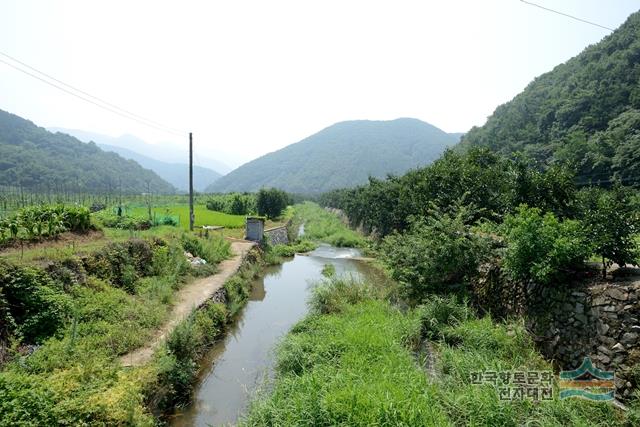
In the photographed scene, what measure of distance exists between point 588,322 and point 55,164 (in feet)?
448

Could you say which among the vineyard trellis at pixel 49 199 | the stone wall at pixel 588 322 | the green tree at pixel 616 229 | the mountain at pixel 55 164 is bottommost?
the stone wall at pixel 588 322

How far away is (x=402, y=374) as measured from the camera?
24.6 feet

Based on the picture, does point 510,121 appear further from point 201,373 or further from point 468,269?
point 201,373

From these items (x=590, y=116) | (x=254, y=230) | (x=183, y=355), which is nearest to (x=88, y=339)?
(x=183, y=355)

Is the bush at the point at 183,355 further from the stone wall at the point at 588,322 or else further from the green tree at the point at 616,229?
the green tree at the point at 616,229

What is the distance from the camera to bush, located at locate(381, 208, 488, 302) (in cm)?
1202

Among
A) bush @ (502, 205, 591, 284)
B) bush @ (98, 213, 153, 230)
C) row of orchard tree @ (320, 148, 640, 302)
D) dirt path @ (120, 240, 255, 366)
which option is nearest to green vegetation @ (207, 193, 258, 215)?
bush @ (98, 213, 153, 230)

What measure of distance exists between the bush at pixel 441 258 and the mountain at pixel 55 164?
281 ft

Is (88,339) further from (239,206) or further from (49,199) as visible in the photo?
(49,199)

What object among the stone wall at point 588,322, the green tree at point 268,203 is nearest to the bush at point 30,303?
the stone wall at point 588,322

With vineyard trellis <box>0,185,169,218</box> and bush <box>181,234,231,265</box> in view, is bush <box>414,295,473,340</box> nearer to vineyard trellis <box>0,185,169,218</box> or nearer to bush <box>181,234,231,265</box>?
bush <box>181,234,231,265</box>

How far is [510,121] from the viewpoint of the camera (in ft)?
255

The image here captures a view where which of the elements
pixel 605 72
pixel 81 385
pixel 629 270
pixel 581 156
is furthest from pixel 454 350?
pixel 605 72

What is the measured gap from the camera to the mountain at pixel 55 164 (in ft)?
301
